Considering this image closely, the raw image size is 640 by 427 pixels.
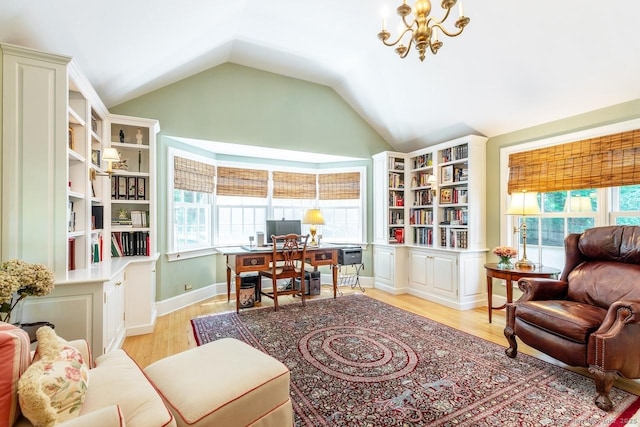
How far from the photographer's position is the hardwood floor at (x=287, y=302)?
8.79 feet

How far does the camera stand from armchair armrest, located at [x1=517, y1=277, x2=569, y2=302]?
2611mm

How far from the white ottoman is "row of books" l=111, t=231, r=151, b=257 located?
2216mm

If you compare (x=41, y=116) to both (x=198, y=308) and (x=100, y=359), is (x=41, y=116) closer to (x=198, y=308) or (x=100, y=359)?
(x=100, y=359)

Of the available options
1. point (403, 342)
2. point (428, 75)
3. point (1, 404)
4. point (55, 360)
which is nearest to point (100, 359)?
point (55, 360)

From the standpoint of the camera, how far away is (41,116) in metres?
2.14

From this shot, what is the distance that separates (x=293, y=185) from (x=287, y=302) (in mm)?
2144

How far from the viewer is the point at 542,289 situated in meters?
2.63

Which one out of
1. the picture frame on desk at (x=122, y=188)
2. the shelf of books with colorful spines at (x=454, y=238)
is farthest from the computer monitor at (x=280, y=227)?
the shelf of books with colorful spines at (x=454, y=238)

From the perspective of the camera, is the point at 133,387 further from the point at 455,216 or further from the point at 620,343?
the point at 455,216

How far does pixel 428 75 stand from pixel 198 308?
166 inches

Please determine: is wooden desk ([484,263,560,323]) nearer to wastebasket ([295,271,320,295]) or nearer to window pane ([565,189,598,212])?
window pane ([565,189,598,212])

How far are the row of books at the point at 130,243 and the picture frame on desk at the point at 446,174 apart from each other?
4.03 m

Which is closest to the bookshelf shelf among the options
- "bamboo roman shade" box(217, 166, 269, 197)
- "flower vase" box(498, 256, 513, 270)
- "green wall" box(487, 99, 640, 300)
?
"green wall" box(487, 99, 640, 300)

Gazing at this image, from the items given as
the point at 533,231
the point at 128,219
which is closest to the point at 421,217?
the point at 533,231
